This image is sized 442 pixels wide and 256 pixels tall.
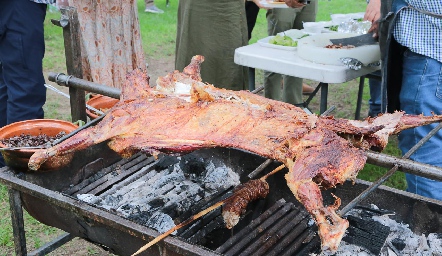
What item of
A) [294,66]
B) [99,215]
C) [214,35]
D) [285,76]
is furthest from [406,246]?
[285,76]

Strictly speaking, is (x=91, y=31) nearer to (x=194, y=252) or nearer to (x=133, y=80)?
(x=133, y=80)

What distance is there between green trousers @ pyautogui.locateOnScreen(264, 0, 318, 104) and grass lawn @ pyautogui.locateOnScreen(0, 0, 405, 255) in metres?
0.75

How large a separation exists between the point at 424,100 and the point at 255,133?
156 centimetres

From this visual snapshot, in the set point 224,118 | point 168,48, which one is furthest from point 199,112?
point 168,48

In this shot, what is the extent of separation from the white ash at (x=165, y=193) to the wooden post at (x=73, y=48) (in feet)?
2.36

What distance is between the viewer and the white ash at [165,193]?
107 inches

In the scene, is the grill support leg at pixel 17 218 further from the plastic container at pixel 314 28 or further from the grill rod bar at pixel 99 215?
the plastic container at pixel 314 28

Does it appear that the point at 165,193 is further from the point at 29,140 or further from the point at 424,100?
the point at 424,100

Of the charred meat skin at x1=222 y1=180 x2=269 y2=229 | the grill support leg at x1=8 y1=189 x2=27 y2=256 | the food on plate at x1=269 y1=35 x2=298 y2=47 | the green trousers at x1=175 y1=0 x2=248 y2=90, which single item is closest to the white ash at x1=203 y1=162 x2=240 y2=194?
the charred meat skin at x1=222 y1=180 x2=269 y2=229

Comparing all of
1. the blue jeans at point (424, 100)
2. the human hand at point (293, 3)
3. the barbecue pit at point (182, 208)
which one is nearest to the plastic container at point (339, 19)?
the human hand at point (293, 3)

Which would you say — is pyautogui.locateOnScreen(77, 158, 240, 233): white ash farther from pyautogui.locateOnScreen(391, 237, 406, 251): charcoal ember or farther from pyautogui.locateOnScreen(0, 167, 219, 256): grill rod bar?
pyautogui.locateOnScreen(391, 237, 406, 251): charcoal ember

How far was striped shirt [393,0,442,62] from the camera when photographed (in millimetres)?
2990

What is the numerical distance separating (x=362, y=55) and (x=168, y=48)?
20.5 feet

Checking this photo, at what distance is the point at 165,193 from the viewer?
3.00 meters
